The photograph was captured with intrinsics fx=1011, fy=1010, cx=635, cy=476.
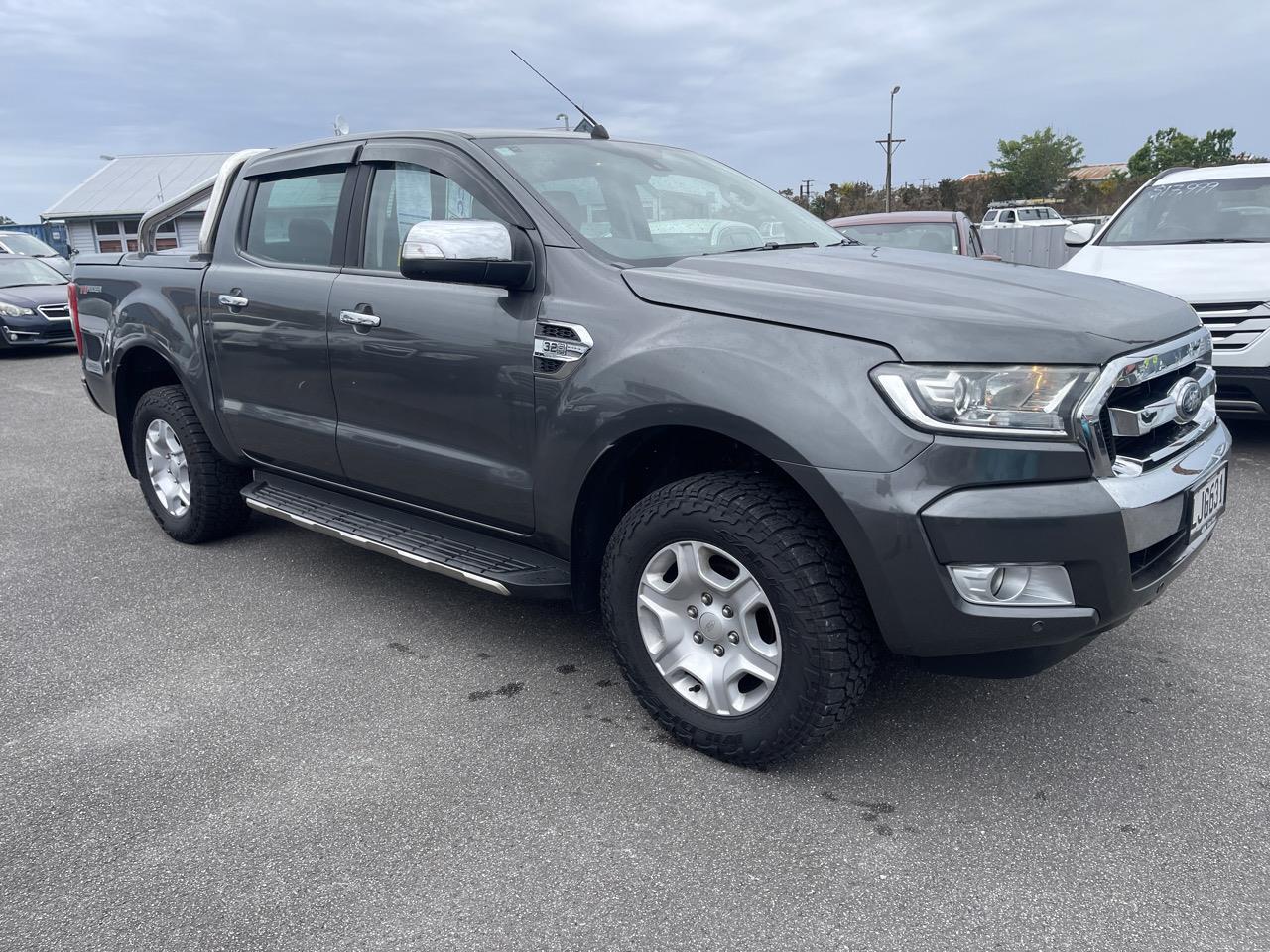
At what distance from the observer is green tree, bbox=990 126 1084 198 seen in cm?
5469

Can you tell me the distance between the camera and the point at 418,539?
354 centimetres

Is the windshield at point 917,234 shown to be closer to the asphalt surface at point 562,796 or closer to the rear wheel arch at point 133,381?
the asphalt surface at point 562,796

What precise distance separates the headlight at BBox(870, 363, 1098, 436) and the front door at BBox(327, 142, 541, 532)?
3.87 feet

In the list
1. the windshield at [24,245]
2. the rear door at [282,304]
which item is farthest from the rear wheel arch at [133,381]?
the windshield at [24,245]

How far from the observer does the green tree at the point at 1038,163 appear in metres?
54.7

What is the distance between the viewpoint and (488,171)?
3.25 meters

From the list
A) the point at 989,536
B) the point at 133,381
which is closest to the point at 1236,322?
the point at 989,536

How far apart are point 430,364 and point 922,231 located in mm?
7186

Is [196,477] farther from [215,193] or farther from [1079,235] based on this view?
[1079,235]

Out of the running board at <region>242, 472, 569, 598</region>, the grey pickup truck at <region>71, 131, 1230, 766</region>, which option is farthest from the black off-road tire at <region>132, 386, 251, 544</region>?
the grey pickup truck at <region>71, 131, 1230, 766</region>

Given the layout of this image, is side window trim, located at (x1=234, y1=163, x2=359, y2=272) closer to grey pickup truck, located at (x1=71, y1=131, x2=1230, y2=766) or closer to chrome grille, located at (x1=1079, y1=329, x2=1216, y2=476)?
grey pickup truck, located at (x1=71, y1=131, x2=1230, y2=766)

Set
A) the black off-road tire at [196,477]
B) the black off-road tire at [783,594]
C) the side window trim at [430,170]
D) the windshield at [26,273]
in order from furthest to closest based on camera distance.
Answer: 1. the windshield at [26,273]
2. the black off-road tire at [196,477]
3. the side window trim at [430,170]
4. the black off-road tire at [783,594]

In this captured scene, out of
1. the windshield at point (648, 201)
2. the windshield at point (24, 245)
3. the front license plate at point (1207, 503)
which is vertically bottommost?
the front license plate at point (1207, 503)

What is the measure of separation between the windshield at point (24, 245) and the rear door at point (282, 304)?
46.0ft
